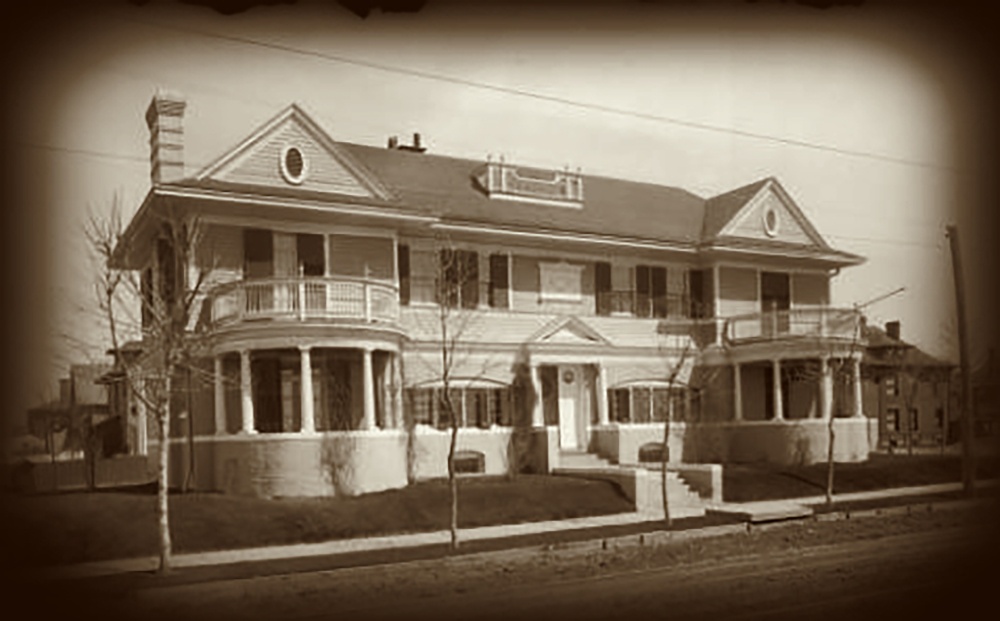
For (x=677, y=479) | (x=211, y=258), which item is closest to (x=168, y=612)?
(x=211, y=258)

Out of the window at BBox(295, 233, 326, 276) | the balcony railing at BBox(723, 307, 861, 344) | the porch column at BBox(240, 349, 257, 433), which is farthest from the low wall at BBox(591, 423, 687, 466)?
the porch column at BBox(240, 349, 257, 433)

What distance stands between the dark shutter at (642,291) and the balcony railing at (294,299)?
9206mm

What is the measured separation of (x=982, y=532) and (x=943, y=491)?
7.99m

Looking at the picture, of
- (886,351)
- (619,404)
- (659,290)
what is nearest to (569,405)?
(619,404)

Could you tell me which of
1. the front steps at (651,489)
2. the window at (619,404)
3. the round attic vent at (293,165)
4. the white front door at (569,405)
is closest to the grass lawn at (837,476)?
the front steps at (651,489)

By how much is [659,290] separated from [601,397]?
4078 mm

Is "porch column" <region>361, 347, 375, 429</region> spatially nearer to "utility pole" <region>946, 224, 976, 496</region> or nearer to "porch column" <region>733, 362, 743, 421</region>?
"porch column" <region>733, 362, 743, 421</region>

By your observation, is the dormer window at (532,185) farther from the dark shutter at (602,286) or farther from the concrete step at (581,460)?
the concrete step at (581,460)

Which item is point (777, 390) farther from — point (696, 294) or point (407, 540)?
point (407, 540)

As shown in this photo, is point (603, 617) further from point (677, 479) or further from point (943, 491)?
point (943, 491)

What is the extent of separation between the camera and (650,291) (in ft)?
92.9

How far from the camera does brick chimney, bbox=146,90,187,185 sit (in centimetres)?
2097

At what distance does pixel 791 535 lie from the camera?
60.0ft

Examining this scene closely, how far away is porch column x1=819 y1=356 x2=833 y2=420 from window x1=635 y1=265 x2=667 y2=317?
4669 mm
